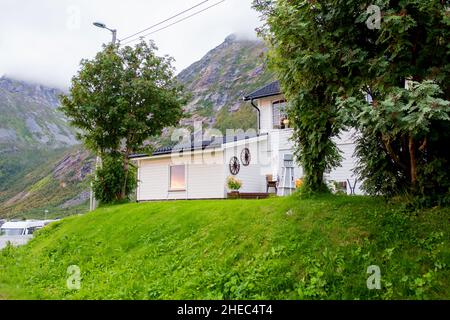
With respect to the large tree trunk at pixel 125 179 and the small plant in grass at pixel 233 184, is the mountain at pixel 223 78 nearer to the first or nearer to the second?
the large tree trunk at pixel 125 179

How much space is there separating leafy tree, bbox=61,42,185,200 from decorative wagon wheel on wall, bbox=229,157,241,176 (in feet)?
11.5

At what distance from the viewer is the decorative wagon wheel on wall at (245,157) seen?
63.1 feet

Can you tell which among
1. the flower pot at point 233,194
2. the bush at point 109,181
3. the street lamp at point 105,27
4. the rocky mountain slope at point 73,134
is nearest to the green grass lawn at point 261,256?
the bush at point 109,181

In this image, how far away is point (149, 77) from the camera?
18.3 metres

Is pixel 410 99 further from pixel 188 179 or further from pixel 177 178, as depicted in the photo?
pixel 177 178

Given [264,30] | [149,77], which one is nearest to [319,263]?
[264,30]

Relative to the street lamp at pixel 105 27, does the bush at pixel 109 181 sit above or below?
below

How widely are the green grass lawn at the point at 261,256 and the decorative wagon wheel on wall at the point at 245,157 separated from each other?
8.14m

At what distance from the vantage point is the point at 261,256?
6.68 metres

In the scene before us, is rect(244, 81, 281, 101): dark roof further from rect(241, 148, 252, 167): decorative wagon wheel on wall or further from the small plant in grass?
the small plant in grass

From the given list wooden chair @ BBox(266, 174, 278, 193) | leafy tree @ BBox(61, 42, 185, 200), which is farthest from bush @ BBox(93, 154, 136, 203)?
wooden chair @ BBox(266, 174, 278, 193)

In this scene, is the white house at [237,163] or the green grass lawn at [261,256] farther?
the white house at [237,163]

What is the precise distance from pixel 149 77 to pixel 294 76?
12.1m

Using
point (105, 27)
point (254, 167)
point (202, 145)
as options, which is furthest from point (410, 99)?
point (105, 27)
